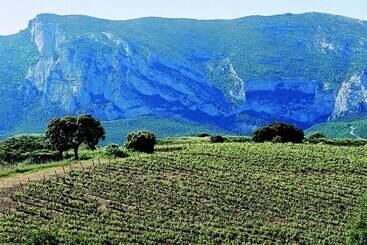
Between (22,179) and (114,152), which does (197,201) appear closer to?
(22,179)

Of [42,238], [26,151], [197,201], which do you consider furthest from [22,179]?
[26,151]

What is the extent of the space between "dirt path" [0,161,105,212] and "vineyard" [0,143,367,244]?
3.60 feet

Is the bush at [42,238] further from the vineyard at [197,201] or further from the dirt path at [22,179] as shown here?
the dirt path at [22,179]

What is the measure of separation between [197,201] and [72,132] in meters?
27.9

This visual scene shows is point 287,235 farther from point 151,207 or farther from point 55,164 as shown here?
point 55,164

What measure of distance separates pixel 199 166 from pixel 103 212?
65.3 ft

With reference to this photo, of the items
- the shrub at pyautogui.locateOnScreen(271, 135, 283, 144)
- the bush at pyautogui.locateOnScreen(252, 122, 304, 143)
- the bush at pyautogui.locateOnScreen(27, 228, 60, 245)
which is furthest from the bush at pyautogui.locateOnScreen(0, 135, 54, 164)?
the bush at pyautogui.locateOnScreen(27, 228, 60, 245)

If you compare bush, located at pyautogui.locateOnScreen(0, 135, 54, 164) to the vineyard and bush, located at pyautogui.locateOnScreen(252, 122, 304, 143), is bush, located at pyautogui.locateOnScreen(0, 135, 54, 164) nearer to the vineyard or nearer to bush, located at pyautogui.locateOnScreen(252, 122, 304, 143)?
the vineyard

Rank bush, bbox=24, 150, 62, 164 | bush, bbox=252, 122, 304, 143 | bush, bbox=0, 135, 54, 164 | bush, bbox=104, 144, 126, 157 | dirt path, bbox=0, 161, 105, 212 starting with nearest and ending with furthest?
dirt path, bbox=0, 161, 105, 212, bush, bbox=104, 144, 126, 157, bush, bbox=24, 150, 62, 164, bush, bbox=0, 135, 54, 164, bush, bbox=252, 122, 304, 143

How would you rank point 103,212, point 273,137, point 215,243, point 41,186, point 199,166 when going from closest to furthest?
point 215,243 → point 103,212 → point 41,186 → point 199,166 → point 273,137

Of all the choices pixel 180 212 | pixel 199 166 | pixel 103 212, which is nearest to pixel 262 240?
pixel 180 212

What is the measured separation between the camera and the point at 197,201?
220 ft

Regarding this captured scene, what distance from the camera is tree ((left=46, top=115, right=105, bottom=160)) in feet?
294

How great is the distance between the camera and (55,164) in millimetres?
82688
